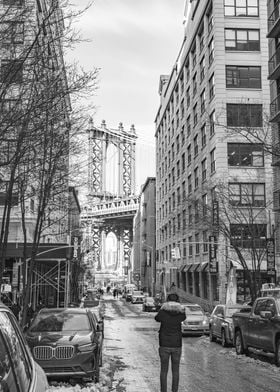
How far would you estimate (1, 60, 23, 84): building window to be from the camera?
9086mm

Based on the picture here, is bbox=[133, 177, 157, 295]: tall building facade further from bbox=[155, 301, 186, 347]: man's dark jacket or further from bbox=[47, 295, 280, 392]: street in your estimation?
bbox=[155, 301, 186, 347]: man's dark jacket

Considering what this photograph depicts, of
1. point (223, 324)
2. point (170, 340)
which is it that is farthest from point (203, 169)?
point (170, 340)

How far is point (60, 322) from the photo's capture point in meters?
11.3

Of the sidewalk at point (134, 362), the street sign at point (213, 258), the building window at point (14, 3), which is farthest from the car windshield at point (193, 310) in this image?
the building window at point (14, 3)

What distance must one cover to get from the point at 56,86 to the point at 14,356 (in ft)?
23.4

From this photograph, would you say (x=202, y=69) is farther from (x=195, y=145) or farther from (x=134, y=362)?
(x=134, y=362)

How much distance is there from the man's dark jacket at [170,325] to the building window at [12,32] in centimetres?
537

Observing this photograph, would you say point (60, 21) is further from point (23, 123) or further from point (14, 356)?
point (14, 356)

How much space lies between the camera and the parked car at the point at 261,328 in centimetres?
1298


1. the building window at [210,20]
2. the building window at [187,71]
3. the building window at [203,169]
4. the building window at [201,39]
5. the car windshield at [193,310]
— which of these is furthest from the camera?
the building window at [187,71]

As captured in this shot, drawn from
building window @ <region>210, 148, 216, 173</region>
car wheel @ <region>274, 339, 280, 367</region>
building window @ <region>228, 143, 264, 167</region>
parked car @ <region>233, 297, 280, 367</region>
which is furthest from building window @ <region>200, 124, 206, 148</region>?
car wheel @ <region>274, 339, 280, 367</region>

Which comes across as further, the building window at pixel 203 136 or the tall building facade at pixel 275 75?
the building window at pixel 203 136

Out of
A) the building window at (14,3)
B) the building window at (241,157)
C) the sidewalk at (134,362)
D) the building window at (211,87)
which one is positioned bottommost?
the sidewalk at (134,362)

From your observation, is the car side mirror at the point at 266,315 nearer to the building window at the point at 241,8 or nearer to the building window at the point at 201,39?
the building window at the point at 241,8
